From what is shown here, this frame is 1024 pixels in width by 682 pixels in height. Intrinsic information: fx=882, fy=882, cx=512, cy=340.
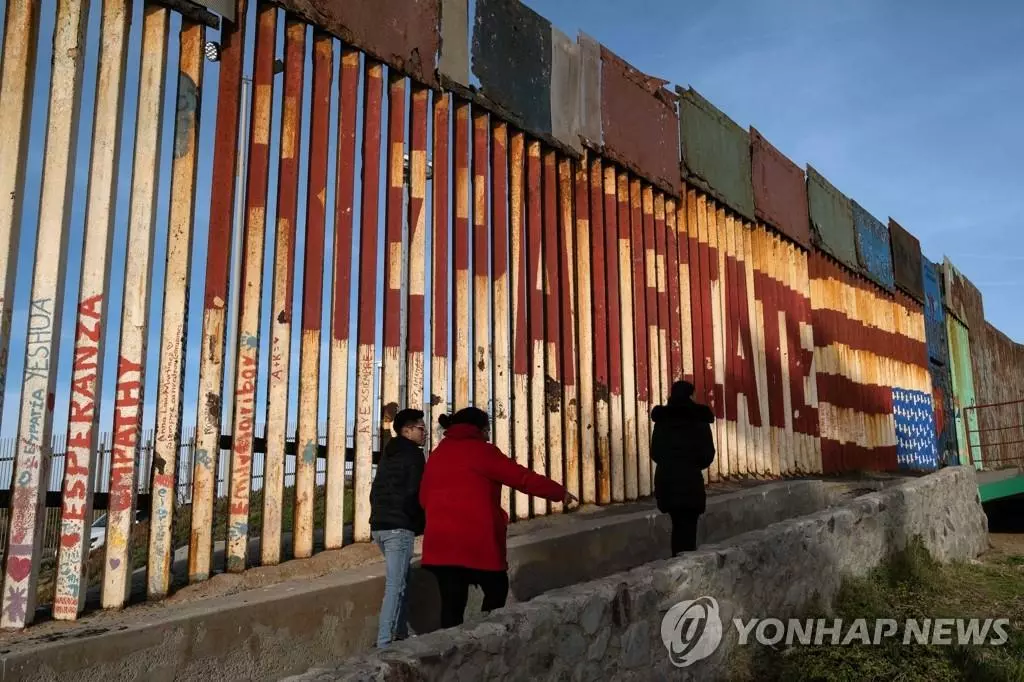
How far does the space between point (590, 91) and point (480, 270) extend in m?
3.01

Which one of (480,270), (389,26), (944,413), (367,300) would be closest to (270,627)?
(367,300)

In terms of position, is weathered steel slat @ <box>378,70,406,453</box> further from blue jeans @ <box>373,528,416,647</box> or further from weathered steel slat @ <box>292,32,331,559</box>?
blue jeans @ <box>373,528,416,647</box>

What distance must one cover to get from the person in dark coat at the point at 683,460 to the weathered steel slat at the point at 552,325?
217 cm

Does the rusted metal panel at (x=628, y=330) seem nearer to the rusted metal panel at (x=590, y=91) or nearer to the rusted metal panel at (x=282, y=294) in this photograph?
the rusted metal panel at (x=590, y=91)

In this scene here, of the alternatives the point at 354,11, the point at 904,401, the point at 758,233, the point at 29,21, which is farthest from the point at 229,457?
A: the point at 904,401

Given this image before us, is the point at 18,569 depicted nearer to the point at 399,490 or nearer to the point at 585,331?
the point at 399,490

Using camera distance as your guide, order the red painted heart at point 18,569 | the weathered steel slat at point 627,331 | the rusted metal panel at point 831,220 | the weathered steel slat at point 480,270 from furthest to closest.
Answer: the rusted metal panel at point 831,220 → the weathered steel slat at point 627,331 → the weathered steel slat at point 480,270 → the red painted heart at point 18,569

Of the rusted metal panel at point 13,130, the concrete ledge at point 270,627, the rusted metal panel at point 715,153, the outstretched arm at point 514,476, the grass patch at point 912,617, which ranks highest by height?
the rusted metal panel at point 715,153

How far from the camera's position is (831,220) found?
1553 centimetres

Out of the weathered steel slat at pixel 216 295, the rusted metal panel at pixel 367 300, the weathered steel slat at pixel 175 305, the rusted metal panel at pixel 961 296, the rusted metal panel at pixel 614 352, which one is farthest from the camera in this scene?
the rusted metal panel at pixel 961 296

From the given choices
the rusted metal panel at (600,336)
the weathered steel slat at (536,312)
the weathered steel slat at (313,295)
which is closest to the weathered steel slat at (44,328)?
the weathered steel slat at (313,295)

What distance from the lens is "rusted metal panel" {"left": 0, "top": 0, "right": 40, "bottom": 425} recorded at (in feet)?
15.4

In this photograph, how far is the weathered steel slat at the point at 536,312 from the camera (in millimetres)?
7859

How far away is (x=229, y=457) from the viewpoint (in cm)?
557
